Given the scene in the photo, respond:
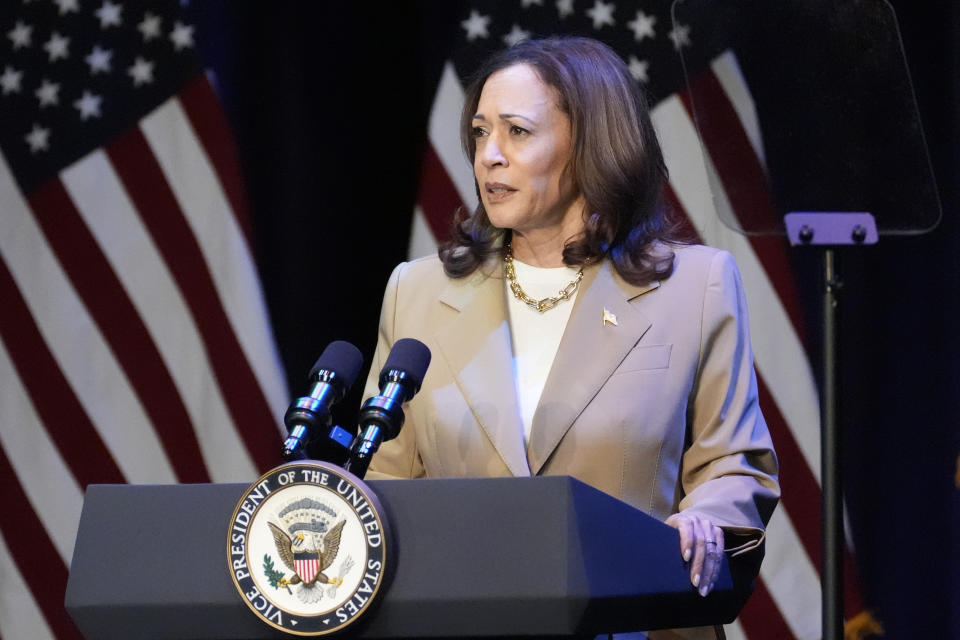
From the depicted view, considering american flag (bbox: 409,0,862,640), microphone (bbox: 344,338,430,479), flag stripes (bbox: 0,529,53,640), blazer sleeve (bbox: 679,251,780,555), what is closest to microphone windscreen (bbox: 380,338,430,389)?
microphone (bbox: 344,338,430,479)

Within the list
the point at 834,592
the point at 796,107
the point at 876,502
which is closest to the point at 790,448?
the point at 876,502

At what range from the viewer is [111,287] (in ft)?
11.4

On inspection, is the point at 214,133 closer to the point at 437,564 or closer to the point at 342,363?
the point at 342,363

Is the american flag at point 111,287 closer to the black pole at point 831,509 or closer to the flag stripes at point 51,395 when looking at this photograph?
the flag stripes at point 51,395

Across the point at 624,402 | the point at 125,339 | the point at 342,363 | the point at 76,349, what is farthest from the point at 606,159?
the point at 76,349

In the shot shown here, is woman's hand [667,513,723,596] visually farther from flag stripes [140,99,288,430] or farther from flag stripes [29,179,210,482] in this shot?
flag stripes [29,179,210,482]

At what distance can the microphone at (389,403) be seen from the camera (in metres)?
1.38

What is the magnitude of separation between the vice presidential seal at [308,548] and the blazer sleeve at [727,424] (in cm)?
63

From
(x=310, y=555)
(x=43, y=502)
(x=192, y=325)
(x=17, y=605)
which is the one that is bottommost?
(x=17, y=605)

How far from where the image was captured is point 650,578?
4.55 ft

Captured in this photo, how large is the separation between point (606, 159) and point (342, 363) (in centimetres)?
81

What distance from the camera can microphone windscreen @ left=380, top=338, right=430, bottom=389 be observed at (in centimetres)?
145

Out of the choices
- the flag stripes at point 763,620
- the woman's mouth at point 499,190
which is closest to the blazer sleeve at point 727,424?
the woman's mouth at point 499,190

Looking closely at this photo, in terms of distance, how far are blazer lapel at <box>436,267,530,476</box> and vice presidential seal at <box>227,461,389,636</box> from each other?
1.97 ft
